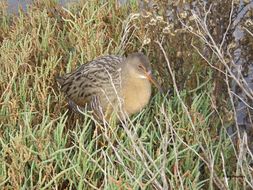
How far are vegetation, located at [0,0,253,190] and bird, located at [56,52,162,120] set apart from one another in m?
0.10

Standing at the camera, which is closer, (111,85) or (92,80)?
(111,85)

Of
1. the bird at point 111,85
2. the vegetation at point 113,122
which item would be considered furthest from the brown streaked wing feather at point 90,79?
the vegetation at point 113,122

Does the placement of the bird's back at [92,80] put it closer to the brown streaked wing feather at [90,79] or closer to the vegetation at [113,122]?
the brown streaked wing feather at [90,79]

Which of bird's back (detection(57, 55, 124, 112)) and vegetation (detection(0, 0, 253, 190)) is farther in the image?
bird's back (detection(57, 55, 124, 112))

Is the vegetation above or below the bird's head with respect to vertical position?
below

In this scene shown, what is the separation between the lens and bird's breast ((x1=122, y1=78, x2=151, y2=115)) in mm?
3786

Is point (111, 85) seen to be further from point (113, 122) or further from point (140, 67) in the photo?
point (113, 122)

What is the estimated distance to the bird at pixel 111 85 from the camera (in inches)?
150

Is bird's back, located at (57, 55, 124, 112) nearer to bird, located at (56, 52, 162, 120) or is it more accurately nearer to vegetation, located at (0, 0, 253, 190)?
bird, located at (56, 52, 162, 120)

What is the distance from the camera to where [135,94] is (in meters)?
3.82

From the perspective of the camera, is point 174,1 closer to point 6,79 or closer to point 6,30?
point 6,79

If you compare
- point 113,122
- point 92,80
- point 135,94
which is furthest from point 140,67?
point 113,122

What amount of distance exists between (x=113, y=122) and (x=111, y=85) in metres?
0.34

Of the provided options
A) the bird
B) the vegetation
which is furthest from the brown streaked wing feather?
the vegetation
